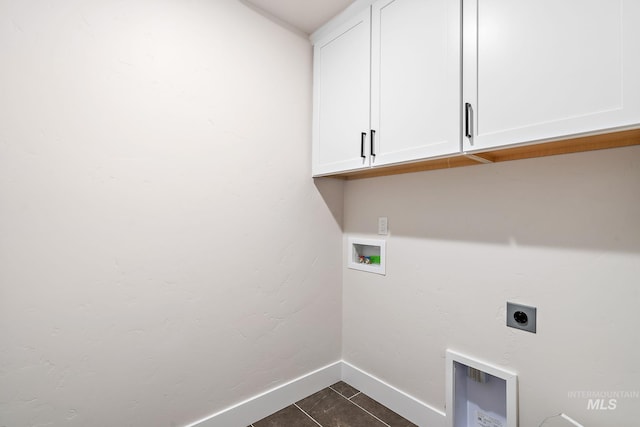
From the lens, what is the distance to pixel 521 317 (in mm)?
1374

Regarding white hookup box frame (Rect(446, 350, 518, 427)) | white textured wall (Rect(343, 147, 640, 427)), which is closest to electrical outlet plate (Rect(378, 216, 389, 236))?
white textured wall (Rect(343, 147, 640, 427))

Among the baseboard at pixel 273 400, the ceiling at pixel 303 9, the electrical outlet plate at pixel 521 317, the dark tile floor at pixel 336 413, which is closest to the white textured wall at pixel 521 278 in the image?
the electrical outlet plate at pixel 521 317

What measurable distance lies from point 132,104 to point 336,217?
138 cm

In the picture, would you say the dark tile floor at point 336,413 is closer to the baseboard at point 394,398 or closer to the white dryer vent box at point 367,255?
the baseboard at point 394,398

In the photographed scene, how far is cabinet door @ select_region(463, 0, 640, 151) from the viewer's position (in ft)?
2.98

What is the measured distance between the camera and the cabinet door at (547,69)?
0.91 meters

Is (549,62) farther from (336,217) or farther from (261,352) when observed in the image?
(261,352)

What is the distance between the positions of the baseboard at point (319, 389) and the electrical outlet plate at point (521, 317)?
2.21 ft

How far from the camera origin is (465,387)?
1.62m

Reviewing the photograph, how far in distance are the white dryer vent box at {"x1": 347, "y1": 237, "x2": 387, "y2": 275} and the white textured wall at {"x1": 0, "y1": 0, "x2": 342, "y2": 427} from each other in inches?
11.0

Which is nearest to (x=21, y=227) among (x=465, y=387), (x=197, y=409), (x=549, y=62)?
(x=197, y=409)

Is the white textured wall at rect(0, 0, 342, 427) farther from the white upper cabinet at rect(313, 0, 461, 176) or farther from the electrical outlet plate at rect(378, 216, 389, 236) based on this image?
the electrical outlet plate at rect(378, 216, 389, 236)

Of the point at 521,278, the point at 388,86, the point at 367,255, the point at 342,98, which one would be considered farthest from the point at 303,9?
the point at 521,278

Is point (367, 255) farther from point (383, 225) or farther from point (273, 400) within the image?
point (273, 400)
